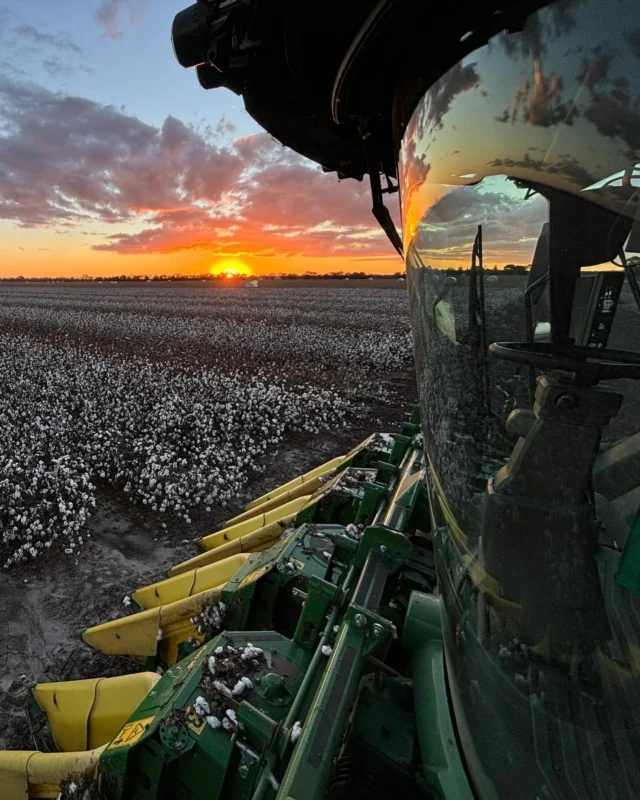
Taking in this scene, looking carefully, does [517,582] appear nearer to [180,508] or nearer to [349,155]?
[349,155]

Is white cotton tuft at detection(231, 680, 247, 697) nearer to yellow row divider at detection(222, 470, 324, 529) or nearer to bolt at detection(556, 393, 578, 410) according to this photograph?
bolt at detection(556, 393, 578, 410)

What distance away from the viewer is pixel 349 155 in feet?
7.11

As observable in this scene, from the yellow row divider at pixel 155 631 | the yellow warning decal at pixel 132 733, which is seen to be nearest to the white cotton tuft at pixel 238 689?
the yellow warning decal at pixel 132 733

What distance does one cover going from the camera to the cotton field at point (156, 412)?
5.50 metres

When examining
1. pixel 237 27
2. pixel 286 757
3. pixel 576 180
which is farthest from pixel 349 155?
pixel 286 757

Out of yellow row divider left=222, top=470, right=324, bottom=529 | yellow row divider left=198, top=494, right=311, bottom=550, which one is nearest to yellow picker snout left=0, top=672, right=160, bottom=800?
yellow row divider left=198, top=494, right=311, bottom=550

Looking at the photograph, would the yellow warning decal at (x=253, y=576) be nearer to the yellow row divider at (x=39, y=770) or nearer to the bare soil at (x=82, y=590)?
the yellow row divider at (x=39, y=770)

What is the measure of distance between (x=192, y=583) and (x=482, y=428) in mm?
3023

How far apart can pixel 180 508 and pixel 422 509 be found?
130 inches

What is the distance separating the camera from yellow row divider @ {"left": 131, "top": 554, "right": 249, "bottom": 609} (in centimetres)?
341

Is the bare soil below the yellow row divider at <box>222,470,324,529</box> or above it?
below

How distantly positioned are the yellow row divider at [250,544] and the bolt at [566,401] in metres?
3.19

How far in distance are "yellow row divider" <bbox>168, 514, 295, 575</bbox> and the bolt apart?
10.5 feet

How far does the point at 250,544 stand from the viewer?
13.0 ft
